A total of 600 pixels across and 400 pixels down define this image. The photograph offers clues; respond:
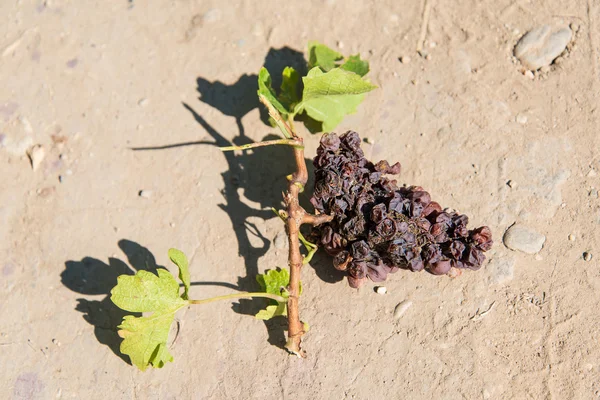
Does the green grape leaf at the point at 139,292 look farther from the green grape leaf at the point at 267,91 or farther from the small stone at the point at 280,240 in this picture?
the green grape leaf at the point at 267,91

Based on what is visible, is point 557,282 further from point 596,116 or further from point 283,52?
point 283,52

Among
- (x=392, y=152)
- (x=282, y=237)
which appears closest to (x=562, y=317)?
(x=392, y=152)

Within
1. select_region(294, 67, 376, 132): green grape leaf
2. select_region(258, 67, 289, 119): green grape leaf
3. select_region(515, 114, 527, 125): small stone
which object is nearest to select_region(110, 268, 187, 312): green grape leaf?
select_region(258, 67, 289, 119): green grape leaf

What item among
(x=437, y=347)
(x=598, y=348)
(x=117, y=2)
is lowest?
(x=437, y=347)

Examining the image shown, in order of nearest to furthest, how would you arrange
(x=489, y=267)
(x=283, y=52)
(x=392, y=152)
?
1. (x=489, y=267)
2. (x=392, y=152)
3. (x=283, y=52)

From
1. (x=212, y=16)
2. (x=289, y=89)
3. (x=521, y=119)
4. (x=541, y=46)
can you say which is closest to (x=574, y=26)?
(x=541, y=46)

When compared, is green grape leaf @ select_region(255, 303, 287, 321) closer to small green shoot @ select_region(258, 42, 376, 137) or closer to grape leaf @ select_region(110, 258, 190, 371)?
grape leaf @ select_region(110, 258, 190, 371)

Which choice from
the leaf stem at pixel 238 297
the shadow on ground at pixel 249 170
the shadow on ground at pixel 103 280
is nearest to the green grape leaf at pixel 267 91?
the shadow on ground at pixel 249 170

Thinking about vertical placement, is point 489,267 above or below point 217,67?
below
